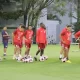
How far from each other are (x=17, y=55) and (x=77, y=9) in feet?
113

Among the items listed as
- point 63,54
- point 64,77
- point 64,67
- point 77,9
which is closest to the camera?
point 64,77

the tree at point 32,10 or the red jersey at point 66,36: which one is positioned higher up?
the tree at point 32,10

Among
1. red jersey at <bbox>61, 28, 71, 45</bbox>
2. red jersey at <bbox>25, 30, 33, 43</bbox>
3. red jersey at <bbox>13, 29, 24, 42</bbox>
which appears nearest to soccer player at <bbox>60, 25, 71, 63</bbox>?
red jersey at <bbox>61, 28, 71, 45</bbox>

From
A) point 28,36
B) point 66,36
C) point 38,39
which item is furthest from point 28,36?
point 66,36

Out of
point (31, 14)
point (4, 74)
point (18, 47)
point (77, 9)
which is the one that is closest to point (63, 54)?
point (18, 47)

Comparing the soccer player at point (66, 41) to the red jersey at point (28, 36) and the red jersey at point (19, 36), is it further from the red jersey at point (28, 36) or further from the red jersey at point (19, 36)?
the red jersey at point (19, 36)

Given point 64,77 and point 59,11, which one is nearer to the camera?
point 64,77

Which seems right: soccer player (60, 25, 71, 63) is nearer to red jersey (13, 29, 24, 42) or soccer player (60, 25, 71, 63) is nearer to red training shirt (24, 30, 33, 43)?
red training shirt (24, 30, 33, 43)

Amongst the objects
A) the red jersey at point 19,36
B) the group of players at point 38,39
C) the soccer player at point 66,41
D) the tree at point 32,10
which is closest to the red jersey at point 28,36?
the group of players at point 38,39

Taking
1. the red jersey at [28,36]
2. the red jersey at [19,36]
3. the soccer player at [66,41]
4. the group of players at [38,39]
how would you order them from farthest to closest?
the red jersey at [19,36] → the red jersey at [28,36] → the group of players at [38,39] → the soccer player at [66,41]

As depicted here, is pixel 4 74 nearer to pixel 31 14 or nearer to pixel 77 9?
pixel 31 14

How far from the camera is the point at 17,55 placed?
1850 cm

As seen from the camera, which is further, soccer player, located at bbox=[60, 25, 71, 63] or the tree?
the tree

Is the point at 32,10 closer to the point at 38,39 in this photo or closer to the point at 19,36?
the point at 19,36
